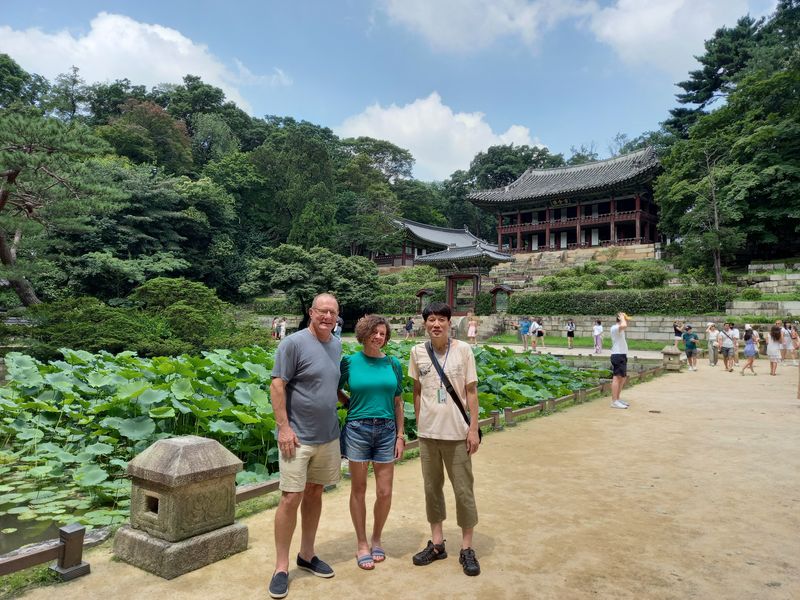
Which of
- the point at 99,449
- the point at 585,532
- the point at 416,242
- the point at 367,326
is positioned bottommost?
the point at 585,532

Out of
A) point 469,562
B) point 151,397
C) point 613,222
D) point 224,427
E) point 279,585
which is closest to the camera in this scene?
point 279,585

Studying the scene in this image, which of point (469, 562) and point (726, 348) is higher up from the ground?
point (726, 348)

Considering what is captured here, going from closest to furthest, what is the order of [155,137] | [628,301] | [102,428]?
[102,428] < [628,301] < [155,137]

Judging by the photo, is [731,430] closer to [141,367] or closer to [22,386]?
[141,367]

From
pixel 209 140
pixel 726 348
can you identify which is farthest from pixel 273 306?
pixel 726 348

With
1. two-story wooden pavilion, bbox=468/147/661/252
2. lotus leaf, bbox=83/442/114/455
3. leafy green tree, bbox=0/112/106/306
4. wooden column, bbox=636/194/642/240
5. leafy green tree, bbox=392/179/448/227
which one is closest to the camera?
lotus leaf, bbox=83/442/114/455

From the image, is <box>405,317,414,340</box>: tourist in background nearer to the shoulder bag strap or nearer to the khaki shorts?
the shoulder bag strap

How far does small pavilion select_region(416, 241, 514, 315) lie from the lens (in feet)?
95.8

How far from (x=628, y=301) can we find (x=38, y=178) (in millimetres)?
23325

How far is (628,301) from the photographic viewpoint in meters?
23.8

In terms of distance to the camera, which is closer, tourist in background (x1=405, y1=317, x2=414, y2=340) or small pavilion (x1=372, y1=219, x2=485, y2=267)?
tourist in background (x1=405, y1=317, x2=414, y2=340)

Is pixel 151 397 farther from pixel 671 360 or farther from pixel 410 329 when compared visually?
pixel 410 329

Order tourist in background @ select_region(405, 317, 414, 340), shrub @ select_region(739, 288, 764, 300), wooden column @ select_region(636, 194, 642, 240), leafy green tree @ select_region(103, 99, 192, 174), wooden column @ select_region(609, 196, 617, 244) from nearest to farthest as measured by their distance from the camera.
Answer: shrub @ select_region(739, 288, 764, 300) < tourist in background @ select_region(405, 317, 414, 340) < wooden column @ select_region(636, 194, 642, 240) < wooden column @ select_region(609, 196, 617, 244) < leafy green tree @ select_region(103, 99, 192, 174)

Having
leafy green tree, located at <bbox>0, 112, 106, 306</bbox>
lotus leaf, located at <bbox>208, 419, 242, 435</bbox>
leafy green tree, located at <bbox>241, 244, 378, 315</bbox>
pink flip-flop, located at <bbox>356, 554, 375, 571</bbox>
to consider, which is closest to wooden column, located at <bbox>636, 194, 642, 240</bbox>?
leafy green tree, located at <bbox>241, 244, 378, 315</bbox>
